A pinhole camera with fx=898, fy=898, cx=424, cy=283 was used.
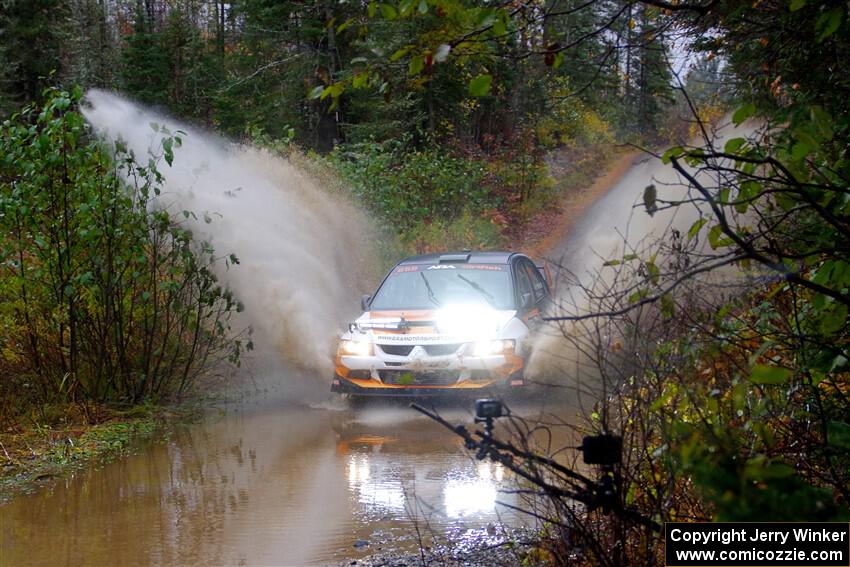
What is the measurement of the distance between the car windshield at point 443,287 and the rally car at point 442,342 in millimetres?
15

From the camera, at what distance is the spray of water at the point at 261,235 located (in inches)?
489

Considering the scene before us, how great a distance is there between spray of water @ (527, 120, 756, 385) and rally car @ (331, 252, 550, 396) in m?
0.49

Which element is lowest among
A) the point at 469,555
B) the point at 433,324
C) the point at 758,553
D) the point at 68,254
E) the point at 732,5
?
the point at 469,555

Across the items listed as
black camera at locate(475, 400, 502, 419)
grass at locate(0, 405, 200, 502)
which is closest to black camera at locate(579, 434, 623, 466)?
black camera at locate(475, 400, 502, 419)

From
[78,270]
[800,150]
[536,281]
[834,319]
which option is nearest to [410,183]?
[536,281]

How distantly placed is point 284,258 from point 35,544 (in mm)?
8813

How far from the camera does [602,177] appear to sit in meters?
37.8

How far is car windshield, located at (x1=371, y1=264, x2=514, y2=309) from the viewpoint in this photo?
38.1ft

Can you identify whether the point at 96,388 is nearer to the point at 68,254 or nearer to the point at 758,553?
the point at 68,254

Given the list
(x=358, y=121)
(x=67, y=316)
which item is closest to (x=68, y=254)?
(x=67, y=316)

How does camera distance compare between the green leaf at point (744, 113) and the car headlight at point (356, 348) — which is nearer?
the green leaf at point (744, 113)

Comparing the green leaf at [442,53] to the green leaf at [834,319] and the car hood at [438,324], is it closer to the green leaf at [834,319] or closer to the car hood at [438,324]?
the green leaf at [834,319]

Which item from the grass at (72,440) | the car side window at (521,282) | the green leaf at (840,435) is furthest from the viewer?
the car side window at (521,282)

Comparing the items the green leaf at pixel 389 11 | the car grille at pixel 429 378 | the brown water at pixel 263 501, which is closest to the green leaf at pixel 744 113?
the green leaf at pixel 389 11
